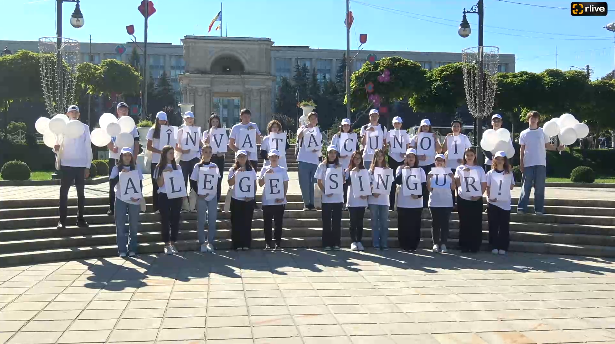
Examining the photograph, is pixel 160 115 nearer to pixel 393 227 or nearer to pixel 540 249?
pixel 393 227

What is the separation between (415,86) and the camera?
3256 centimetres

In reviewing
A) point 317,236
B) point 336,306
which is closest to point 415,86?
point 317,236

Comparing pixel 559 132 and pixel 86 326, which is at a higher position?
pixel 559 132

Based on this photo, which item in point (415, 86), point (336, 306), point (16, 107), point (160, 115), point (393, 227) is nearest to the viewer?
point (336, 306)

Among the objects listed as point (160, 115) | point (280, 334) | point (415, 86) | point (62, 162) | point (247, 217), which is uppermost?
point (415, 86)

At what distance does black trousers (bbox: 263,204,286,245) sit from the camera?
10.3 metres

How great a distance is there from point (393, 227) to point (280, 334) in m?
6.29

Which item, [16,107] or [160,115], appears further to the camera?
[16,107]

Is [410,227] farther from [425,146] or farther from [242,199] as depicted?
[242,199]

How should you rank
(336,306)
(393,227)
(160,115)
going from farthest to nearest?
(393,227) < (160,115) < (336,306)

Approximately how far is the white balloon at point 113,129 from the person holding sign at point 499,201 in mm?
6696

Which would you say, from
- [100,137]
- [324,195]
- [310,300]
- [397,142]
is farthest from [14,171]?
[310,300]

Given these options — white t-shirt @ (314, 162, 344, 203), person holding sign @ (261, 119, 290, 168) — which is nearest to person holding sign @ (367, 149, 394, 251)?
white t-shirt @ (314, 162, 344, 203)

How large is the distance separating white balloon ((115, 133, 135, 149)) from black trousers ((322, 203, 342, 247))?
3679 mm
